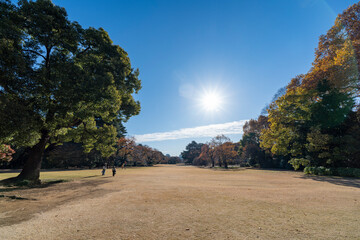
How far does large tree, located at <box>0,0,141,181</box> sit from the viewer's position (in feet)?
27.9

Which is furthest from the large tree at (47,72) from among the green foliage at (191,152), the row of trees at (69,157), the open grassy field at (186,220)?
the green foliage at (191,152)

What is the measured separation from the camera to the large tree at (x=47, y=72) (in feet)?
27.9

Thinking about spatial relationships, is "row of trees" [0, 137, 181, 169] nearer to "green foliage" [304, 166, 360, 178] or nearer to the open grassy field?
the open grassy field

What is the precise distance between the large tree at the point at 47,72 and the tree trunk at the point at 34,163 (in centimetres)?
8

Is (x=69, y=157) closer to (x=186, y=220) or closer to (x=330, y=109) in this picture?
(x=186, y=220)

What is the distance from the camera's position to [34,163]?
13.1 m

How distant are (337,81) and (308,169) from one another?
11240 millimetres

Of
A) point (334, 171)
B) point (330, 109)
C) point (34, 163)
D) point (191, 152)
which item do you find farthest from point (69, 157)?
point (191, 152)

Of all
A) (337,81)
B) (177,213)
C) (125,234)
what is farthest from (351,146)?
(125,234)

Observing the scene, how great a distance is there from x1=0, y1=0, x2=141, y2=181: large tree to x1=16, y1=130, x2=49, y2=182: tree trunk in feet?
0.27

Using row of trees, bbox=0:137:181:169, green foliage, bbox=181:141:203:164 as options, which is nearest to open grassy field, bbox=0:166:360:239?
row of trees, bbox=0:137:181:169

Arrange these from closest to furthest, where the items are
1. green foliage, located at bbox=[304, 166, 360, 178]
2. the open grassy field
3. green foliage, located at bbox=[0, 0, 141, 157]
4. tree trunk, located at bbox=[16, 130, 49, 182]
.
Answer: the open grassy field < green foliage, located at bbox=[0, 0, 141, 157] < tree trunk, located at bbox=[16, 130, 49, 182] < green foliage, located at bbox=[304, 166, 360, 178]

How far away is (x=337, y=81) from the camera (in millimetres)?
17531

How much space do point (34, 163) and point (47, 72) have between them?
8.58 meters
